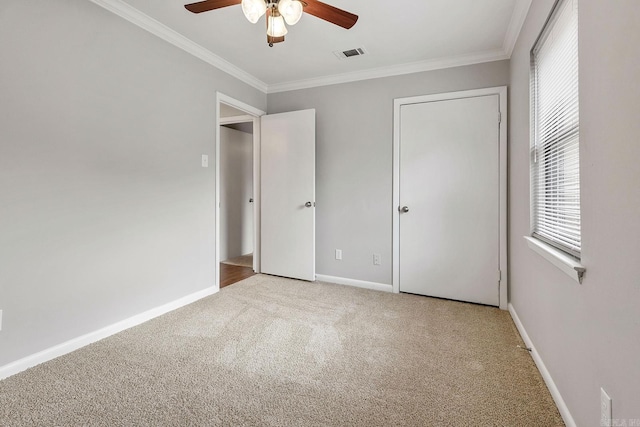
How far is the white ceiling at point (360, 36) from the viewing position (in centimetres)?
222

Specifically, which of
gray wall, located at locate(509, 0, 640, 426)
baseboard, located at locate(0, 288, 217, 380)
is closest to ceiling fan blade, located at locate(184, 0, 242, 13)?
gray wall, located at locate(509, 0, 640, 426)

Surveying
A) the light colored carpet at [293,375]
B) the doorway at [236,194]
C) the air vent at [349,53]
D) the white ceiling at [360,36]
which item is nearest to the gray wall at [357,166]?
the white ceiling at [360,36]

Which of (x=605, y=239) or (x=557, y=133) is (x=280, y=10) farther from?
(x=605, y=239)

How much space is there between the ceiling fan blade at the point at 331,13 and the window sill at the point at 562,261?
5.11 ft

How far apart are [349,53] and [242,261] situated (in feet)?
10.9

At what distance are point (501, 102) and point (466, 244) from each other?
1343 mm

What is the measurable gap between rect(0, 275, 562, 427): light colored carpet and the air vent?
2.40 meters

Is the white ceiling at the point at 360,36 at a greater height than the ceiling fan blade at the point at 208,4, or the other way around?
the white ceiling at the point at 360,36

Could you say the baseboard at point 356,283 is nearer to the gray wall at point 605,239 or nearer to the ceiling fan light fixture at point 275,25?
the gray wall at point 605,239

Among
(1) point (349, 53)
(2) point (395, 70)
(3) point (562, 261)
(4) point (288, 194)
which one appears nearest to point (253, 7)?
(1) point (349, 53)

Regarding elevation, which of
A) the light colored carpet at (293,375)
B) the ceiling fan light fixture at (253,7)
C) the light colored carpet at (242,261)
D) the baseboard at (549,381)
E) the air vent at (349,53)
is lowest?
the light colored carpet at (293,375)

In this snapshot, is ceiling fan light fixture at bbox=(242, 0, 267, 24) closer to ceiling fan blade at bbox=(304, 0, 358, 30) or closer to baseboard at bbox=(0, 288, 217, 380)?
ceiling fan blade at bbox=(304, 0, 358, 30)

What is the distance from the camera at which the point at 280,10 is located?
160 cm

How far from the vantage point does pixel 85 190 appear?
80.5 inches
